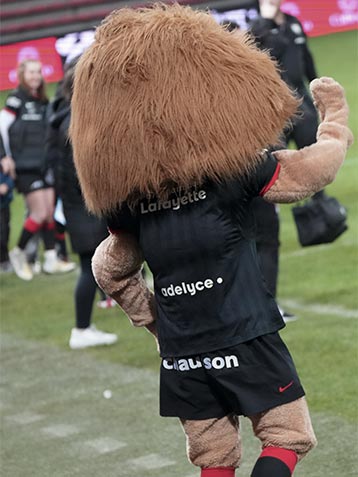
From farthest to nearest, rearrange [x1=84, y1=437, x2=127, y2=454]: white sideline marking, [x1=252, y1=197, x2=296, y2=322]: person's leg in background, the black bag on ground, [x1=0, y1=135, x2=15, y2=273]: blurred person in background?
1. [x1=0, y1=135, x2=15, y2=273]: blurred person in background
2. the black bag on ground
3. [x1=252, y1=197, x2=296, y2=322]: person's leg in background
4. [x1=84, y1=437, x2=127, y2=454]: white sideline marking

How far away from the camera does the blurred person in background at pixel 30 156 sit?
11609 mm

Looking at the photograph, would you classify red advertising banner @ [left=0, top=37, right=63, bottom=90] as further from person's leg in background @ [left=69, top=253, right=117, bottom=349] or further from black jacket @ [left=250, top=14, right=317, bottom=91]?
person's leg in background @ [left=69, top=253, right=117, bottom=349]

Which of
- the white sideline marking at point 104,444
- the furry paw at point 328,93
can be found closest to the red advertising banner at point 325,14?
the white sideline marking at point 104,444

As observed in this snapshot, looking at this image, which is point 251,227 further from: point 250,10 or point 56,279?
point 250,10

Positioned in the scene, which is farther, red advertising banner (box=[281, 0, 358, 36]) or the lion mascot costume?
red advertising banner (box=[281, 0, 358, 36])

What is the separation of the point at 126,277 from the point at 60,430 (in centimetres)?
228

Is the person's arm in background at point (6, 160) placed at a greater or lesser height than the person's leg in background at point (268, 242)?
lesser

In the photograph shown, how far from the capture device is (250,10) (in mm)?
22125

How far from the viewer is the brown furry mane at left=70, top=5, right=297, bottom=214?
158 inches

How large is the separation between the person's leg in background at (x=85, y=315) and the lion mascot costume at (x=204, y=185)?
411 cm

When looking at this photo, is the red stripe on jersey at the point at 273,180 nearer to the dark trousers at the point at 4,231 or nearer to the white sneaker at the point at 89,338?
the white sneaker at the point at 89,338

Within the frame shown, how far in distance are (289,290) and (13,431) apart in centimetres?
336

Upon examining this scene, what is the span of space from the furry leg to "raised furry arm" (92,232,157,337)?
0.44 m

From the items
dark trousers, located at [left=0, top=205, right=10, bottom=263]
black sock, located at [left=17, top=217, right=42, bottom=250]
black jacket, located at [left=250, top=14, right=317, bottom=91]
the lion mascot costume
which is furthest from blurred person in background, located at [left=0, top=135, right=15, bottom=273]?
the lion mascot costume
